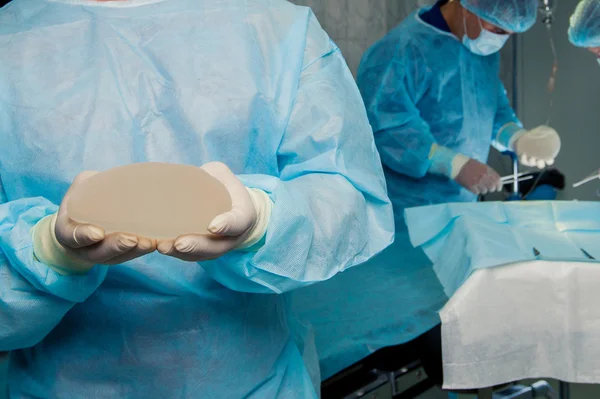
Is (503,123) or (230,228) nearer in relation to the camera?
(230,228)

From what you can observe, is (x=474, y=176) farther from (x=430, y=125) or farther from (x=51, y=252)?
(x=51, y=252)

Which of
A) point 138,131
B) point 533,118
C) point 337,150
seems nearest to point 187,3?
point 138,131

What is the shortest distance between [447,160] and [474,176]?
106mm

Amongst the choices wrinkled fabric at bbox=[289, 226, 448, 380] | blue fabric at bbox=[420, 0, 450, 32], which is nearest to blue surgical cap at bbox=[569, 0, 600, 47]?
blue fabric at bbox=[420, 0, 450, 32]

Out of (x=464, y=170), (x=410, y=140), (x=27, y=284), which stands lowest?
(x=464, y=170)

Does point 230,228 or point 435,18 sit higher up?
point 230,228

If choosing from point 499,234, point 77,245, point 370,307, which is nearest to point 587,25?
point 499,234

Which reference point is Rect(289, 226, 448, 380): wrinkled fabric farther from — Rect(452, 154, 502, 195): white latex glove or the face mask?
the face mask

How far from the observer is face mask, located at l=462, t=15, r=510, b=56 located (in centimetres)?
230

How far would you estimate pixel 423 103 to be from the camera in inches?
92.3

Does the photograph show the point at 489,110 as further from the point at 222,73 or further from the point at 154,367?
the point at 154,367

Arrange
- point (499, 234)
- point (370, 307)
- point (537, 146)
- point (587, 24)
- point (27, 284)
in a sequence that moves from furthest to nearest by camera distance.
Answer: point (537, 146) → point (587, 24) → point (370, 307) → point (499, 234) → point (27, 284)

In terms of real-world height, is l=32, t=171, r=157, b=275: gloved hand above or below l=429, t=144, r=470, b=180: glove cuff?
above

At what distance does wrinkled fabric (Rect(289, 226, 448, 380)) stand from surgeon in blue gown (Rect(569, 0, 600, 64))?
3.14ft
